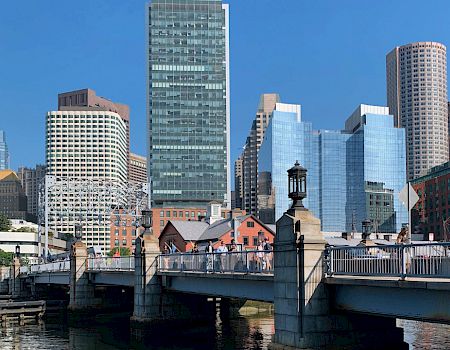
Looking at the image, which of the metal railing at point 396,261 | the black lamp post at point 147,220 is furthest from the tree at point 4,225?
the metal railing at point 396,261

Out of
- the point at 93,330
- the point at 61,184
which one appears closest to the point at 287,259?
the point at 93,330

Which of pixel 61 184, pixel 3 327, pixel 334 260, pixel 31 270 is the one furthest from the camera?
pixel 31 270

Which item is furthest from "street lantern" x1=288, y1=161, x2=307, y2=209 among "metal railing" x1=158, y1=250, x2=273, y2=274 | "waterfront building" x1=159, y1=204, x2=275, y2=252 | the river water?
"waterfront building" x1=159, y1=204, x2=275, y2=252

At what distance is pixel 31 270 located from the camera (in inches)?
3098

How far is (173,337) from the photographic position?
39750mm

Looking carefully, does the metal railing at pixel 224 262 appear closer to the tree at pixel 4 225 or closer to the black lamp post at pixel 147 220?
the black lamp post at pixel 147 220

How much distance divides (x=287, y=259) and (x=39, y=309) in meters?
38.1

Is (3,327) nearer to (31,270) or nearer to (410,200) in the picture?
(31,270)

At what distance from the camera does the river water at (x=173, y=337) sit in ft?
124

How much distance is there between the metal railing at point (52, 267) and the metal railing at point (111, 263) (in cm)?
638

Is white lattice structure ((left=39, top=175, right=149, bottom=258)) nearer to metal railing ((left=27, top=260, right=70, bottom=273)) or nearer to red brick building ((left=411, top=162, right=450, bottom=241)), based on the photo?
metal railing ((left=27, top=260, right=70, bottom=273))

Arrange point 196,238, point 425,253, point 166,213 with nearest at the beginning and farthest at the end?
Answer: point 425,253
point 196,238
point 166,213

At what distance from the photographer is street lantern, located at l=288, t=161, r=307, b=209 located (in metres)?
26.3

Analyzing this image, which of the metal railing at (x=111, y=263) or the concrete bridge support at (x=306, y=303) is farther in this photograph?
the metal railing at (x=111, y=263)
